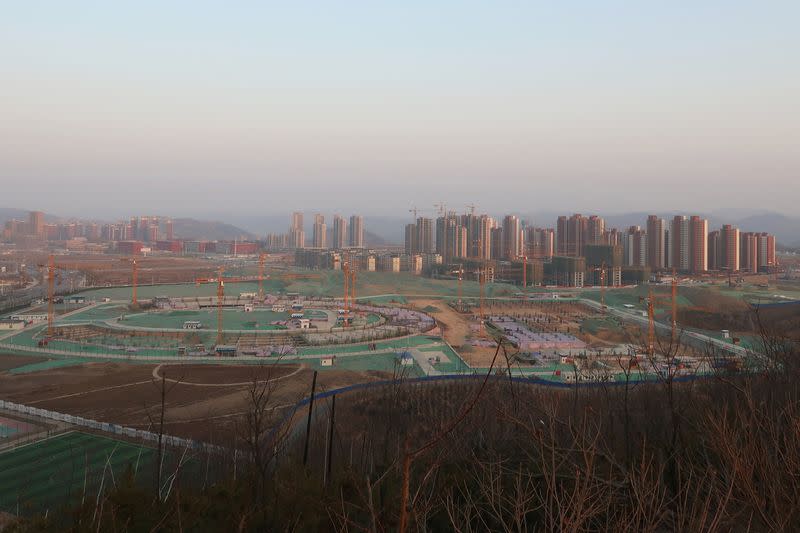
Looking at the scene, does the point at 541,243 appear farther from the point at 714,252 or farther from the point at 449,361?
the point at 449,361

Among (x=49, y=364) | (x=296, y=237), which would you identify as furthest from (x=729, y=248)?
(x=296, y=237)

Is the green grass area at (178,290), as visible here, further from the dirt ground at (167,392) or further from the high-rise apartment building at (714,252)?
the high-rise apartment building at (714,252)

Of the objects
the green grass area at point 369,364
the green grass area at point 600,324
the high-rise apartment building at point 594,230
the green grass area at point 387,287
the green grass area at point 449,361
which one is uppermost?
the high-rise apartment building at point 594,230

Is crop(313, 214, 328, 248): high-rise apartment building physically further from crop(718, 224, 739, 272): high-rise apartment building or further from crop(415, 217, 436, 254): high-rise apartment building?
crop(718, 224, 739, 272): high-rise apartment building

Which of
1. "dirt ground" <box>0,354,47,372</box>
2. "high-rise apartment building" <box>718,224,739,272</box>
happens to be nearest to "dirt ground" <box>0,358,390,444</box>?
"dirt ground" <box>0,354,47,372</box>

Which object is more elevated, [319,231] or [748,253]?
[319,231]

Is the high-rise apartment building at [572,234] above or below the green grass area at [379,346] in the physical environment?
above

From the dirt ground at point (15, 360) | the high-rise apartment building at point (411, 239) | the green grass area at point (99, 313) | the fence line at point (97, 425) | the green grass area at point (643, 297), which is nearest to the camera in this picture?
the fence line at point (97, 425)

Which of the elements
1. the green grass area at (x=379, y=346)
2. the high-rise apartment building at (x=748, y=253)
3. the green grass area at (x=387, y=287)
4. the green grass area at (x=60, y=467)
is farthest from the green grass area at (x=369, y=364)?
the high-rise apartment building at (x=748, y=253)
